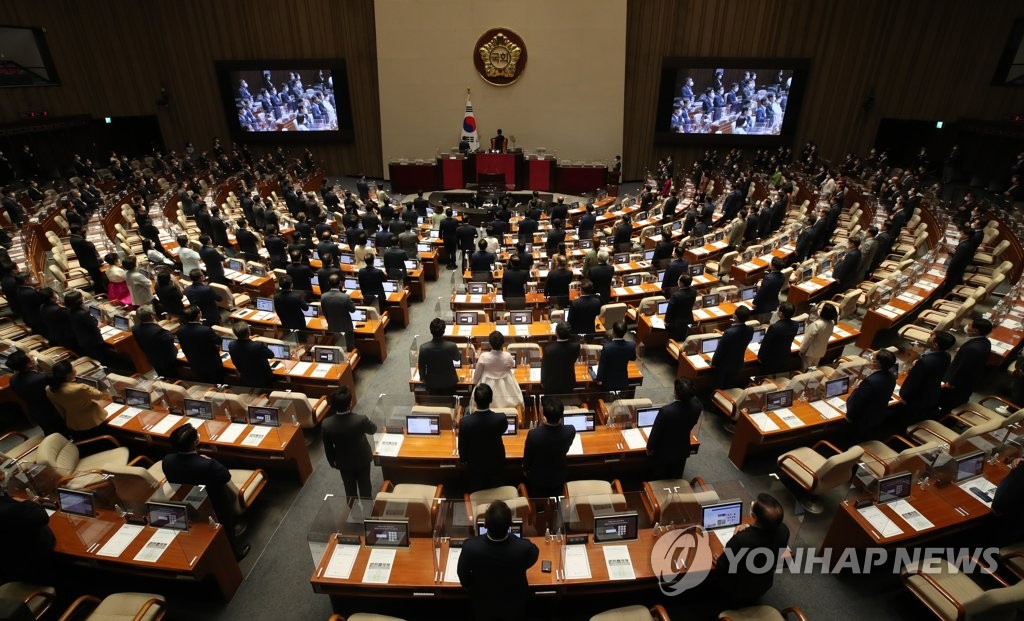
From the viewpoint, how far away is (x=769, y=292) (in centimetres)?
799

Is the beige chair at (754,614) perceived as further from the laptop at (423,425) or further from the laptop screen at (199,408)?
the laptop screen at (199,408)

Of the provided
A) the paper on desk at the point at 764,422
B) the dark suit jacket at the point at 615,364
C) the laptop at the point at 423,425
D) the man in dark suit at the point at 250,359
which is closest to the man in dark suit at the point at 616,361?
the dark suit jacket at the point at 615,364

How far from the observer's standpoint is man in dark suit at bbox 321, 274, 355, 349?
729 cm

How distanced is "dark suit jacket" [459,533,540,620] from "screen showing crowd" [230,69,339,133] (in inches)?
846

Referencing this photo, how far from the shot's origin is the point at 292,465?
5793 millimetres

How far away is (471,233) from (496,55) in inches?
451

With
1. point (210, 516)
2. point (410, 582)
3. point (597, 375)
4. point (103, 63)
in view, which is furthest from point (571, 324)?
point (103, 63)

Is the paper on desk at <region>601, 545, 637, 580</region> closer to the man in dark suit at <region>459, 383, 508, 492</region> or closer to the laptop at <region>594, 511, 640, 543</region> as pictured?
the laptop at <region>594, 511, 640, 543</region>

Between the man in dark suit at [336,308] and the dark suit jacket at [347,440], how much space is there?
9.32 ft

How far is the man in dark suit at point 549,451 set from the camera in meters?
A: 4.34

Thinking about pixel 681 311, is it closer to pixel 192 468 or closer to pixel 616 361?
pixel 616 361

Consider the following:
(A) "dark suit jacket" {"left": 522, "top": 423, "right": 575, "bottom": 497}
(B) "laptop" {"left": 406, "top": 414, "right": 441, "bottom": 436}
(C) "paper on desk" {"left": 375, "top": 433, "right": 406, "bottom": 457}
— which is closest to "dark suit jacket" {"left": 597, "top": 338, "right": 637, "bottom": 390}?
(A) "dark suit jacket" {"left": 522, "top": 423, "right": 575, "bottom": 497}

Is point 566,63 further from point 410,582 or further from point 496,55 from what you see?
point 410,582

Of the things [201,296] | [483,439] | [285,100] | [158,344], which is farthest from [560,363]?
[285,100]
